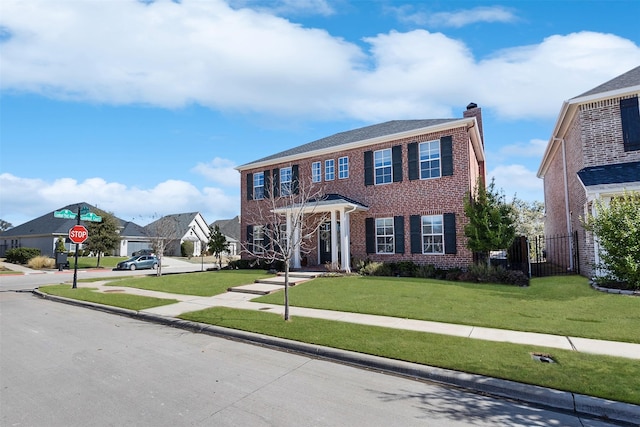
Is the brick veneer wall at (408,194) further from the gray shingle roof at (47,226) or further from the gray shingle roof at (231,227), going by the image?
the gray shingle roof at (231,227)

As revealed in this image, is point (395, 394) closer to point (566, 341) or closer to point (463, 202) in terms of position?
point (566, 341)

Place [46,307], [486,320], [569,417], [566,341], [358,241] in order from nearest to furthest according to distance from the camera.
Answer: [569,417]
[566,341]
[486,320]
[46,307]
[358,241]

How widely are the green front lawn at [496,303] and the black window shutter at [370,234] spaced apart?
3.93 metres

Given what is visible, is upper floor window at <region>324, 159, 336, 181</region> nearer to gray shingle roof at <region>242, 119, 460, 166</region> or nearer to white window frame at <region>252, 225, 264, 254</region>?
gray shingle roof at <region>242, 119, 460, 166</region>

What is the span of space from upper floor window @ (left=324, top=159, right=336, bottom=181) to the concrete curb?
1282 cm

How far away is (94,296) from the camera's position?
12.9m

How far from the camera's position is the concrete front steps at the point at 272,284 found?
1290 centimetres

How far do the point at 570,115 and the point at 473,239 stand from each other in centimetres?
664

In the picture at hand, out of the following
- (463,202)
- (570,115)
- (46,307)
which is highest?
(570,115)

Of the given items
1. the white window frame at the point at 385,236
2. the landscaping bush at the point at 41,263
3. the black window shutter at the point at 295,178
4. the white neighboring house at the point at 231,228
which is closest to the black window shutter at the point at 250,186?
the black window shutter at the point at 295,178

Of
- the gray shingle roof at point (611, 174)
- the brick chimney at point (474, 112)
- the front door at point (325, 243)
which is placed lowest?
the front door at point (325, 243)

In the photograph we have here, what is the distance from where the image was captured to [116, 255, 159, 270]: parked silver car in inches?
1196

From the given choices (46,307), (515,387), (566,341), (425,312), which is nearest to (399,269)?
(425,312)

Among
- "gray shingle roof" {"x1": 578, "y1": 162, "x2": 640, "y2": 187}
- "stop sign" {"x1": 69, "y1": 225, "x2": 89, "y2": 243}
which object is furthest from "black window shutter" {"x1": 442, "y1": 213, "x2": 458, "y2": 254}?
"stop sign" {"x1": 69, "y1": 225, "x2": 89, "y2": 243}
